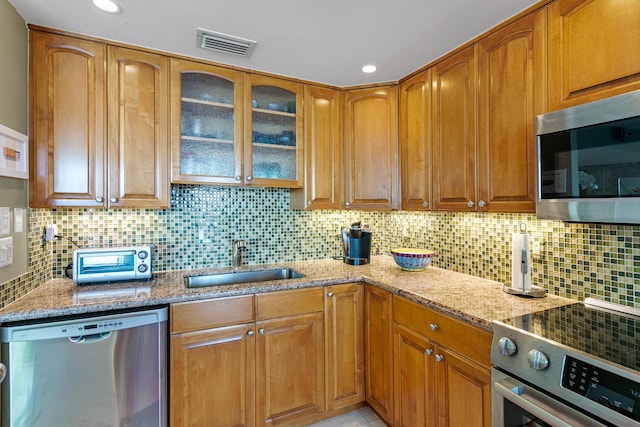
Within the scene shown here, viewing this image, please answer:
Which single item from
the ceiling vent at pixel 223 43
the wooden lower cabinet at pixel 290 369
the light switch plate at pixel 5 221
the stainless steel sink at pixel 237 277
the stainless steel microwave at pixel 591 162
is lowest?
the wooden lower cabinet at pixel 290 369

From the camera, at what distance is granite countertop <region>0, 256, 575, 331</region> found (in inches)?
56.3

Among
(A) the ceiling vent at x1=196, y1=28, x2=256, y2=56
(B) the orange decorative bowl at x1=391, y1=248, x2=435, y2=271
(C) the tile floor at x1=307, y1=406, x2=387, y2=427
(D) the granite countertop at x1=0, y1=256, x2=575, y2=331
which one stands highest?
(A) the ceiling vent at x1=196, y1=28, x2=256, y2=56

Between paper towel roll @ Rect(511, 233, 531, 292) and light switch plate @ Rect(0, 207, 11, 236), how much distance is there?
245cm

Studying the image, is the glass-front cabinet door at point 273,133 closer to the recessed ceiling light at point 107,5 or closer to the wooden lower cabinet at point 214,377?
the recessed ceiling light at point 107,5

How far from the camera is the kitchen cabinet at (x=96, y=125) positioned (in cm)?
174

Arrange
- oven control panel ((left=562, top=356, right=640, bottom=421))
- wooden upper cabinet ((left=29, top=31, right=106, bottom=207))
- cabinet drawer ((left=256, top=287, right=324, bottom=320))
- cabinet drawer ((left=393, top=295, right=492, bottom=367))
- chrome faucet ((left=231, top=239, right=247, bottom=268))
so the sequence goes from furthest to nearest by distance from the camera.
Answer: chrome faucet ((left=231, top=239, right=247, bottom=268)) < cabinet drawer ((left=256, top=287, right=324, bottom=320)) < wooden upper cabinet ((left=29, top=31, right=106, bottom=207)) < cabinet drawer ((left=393, top=295, right=492, bottom=367)) < oven control panel ((left=562, top=356, right=640, bottom=421))

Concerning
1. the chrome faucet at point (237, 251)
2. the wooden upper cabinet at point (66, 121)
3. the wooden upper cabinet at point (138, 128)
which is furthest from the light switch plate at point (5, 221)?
the chrome faucet at point (237, 251)

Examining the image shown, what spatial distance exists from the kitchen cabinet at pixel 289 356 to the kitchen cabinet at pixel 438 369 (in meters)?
0.49

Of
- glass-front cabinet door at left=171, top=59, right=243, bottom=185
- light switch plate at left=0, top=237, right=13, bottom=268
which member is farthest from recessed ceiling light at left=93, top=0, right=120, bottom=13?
light switch plate at left=0, top=237, right=13, bottom=268

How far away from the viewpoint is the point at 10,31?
1536 mm

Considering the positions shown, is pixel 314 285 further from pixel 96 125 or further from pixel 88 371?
pixel 96 125

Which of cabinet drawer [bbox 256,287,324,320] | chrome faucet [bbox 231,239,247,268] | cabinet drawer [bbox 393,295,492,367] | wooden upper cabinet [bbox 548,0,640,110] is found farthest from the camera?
chrome faucet [bbox 231,239,247,268]

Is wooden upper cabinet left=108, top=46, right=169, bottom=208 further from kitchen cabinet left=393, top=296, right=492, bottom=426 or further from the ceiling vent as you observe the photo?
kitchen cabinet left=393, top=296, right=492, bottom=426

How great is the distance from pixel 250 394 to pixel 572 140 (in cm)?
200
